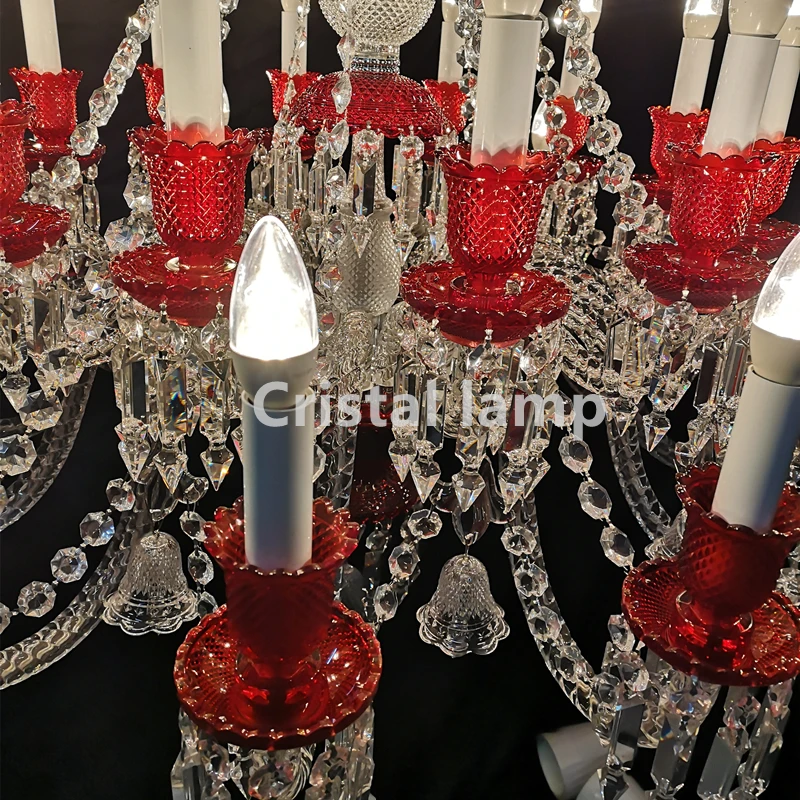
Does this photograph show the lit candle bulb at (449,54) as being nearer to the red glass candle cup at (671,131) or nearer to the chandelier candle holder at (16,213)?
the red glass candle cup at (671,131)

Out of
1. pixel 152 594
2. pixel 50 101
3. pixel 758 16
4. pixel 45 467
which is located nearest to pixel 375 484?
pixel 152 594

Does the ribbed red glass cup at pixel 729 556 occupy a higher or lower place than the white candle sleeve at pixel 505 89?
lower

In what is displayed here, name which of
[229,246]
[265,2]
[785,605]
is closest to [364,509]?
[229,246]

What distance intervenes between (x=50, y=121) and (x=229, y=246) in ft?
1.66

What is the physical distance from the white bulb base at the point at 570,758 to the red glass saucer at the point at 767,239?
757 mm

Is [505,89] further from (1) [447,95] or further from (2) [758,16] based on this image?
(1) [447,95]

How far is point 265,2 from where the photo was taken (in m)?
2.05

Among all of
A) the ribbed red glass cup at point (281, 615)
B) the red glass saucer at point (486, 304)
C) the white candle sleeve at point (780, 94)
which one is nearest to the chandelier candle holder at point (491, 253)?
the red glass saucer at point (486, 304)

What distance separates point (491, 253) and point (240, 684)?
394 mm

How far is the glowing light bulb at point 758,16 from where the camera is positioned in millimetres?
652

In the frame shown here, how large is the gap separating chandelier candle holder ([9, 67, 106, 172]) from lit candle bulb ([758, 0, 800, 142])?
2.82 ft

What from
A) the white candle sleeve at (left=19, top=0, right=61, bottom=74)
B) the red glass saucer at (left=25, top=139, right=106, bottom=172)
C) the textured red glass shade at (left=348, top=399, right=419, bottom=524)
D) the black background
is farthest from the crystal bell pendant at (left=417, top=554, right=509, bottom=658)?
the white candle sleeve at (left=19, top=0, right=61, bottom=74)

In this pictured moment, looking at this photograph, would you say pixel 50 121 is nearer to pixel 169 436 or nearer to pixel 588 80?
pixel 169 436

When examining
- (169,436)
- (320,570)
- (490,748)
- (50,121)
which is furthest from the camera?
(490,748)
